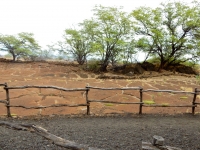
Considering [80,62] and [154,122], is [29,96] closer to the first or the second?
[154,122]

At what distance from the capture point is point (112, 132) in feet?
13.5

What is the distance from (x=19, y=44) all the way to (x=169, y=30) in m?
6.78

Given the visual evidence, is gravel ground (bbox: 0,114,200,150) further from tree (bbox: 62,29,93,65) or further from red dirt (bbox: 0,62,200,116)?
tree (bbox: 62,29,93,65)

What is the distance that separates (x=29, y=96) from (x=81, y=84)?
1.91m

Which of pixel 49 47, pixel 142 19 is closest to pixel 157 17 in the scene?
pixel 142 19

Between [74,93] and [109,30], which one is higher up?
[109,30]

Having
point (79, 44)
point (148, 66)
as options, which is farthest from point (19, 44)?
point (148, 66)

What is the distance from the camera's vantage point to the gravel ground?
142 inches

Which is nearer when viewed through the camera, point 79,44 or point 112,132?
point 112,132

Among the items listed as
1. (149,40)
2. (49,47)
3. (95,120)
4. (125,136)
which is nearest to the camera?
(125,136)

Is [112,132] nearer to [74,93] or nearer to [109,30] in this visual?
[74,93]

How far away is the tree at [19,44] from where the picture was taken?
34.5 ft

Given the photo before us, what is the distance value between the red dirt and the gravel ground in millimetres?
453

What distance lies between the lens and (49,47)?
1102 cm
